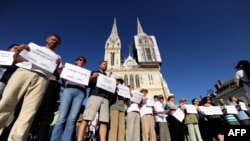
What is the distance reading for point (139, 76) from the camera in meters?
36.7

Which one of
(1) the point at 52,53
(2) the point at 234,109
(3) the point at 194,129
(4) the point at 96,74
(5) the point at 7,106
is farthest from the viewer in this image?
(2) the point at 234,109

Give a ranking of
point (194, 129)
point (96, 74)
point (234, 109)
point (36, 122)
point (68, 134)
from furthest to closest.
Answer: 1. point (234, 109)
2. point (194, 129)
3. point (96, 74)
4. point (36, 122)
5. point (68, 134)

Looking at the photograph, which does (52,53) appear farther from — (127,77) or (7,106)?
(127,77)

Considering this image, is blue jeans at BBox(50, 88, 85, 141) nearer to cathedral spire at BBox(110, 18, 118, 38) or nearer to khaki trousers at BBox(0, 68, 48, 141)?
khaki trousers at BBox(0, 68, 48, 141)

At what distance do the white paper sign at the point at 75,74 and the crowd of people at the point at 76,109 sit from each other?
104 millimetres

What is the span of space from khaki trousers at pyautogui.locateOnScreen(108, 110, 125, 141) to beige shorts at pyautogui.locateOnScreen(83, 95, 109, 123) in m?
0.26

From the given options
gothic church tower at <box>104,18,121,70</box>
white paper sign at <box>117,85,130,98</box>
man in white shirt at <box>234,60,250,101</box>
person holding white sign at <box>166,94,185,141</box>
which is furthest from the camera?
gothic church tower at <box>104,18,121,70</box>

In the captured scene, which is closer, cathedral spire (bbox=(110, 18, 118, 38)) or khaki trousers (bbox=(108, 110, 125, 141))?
khaki trousers (bbox=(108, 110, 125, 141))

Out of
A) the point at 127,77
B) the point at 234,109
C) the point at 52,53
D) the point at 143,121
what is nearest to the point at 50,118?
the point at 52,53

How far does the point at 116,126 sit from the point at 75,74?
1.32 meters

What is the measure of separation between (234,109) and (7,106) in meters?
5.76

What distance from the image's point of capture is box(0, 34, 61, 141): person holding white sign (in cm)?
176

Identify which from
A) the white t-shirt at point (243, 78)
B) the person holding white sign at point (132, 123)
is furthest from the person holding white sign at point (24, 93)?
the white t-shirt at point (243, 78)

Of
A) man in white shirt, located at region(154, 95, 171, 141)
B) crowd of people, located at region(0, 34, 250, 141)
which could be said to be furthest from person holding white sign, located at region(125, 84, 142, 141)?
man in white shirt, located at region(154, 95, 171, 141)
